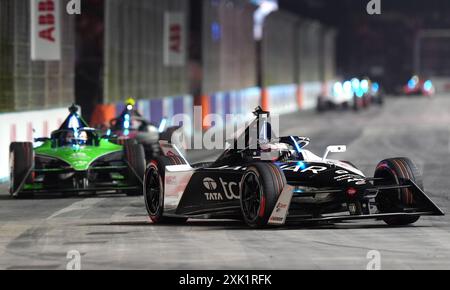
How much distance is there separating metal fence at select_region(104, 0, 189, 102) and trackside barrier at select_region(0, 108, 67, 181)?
10.4 metres

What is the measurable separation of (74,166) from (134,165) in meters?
0.88

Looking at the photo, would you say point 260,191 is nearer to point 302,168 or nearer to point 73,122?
point 302,168

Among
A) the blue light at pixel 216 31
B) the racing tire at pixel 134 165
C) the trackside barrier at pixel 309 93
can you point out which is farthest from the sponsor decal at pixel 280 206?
the trackside barrier at pixel 309 93

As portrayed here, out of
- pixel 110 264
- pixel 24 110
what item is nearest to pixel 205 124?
pixel 24 110

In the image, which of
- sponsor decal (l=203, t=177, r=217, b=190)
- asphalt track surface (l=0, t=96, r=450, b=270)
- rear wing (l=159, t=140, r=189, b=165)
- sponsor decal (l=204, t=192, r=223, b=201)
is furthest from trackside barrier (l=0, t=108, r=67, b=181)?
sponsor decal (l=204, t=192, r=223, b=201)

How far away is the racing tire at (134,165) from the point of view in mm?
19953

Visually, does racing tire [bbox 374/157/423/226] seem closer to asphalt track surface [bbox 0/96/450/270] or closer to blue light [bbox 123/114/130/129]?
asphalt track surface [bbox 0/96/450/270]

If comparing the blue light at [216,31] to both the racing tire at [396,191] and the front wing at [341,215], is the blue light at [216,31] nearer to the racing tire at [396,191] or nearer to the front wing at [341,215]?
the racing tire at [396,191]

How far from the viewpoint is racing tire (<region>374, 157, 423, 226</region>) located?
46.9ft

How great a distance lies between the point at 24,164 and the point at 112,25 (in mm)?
20672

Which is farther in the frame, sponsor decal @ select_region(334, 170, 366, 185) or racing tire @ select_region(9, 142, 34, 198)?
racing tire @ select_region(9, 142, 34, 198)

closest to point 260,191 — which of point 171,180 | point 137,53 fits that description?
point 171,180

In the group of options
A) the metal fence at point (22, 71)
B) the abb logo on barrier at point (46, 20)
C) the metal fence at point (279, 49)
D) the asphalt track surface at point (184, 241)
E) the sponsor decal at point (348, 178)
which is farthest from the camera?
the metal fence at point (279, 49)
